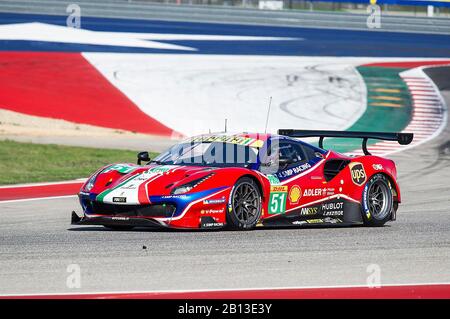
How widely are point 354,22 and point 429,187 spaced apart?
2144 centimetres

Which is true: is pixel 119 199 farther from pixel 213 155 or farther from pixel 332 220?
pixel 332 220

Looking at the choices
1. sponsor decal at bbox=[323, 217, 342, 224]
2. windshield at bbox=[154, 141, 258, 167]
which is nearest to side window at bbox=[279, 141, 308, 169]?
windshield at bbox=[154, 141, 258, 167]

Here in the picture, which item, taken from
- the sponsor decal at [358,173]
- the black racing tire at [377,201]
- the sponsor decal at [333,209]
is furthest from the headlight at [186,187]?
the black racing tire at [377,201]

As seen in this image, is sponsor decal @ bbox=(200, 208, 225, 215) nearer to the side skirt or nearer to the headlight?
the headlight

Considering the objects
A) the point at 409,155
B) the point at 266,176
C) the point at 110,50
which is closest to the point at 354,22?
the point at 110,50

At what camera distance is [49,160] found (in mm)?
20031

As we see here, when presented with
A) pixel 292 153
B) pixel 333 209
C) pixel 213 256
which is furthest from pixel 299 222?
pixel 213 256

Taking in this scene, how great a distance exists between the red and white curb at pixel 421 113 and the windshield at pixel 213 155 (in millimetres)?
10009

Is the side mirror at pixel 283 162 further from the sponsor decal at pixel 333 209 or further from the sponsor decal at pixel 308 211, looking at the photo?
the sponsor decal at pixel 333 209

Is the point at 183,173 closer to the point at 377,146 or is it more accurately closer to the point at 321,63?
the point at 377,146

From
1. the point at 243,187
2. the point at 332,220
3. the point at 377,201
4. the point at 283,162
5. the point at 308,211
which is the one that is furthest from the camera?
the point at 377,201

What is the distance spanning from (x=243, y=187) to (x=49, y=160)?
981 cm

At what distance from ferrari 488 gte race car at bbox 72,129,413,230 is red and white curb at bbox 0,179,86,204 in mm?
4052

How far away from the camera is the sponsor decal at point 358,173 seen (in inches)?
475
